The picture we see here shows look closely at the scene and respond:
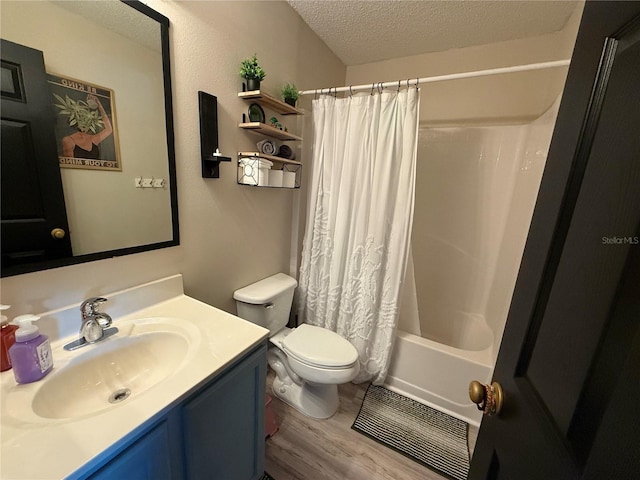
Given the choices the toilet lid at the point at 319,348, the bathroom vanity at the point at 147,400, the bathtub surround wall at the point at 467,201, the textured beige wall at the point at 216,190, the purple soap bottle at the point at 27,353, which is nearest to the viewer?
the bathroom vanity at the point at 147,400

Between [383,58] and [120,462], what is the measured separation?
263 cm

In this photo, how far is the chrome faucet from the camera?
86 cm

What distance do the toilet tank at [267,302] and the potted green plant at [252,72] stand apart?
3.55 ft

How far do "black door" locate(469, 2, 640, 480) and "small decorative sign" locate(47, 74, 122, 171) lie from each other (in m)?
1.30

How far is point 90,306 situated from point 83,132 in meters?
0.57

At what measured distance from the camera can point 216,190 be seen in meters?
1.32

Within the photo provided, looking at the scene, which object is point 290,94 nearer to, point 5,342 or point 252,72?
point 252,72

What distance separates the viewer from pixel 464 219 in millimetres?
2111

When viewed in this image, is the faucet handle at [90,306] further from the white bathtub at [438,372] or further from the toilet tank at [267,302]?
the white bathtub at [438,372]

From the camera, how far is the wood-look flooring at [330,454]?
128cm

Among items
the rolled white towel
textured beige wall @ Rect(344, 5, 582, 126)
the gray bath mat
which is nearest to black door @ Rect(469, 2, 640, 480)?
the gray bath mat
